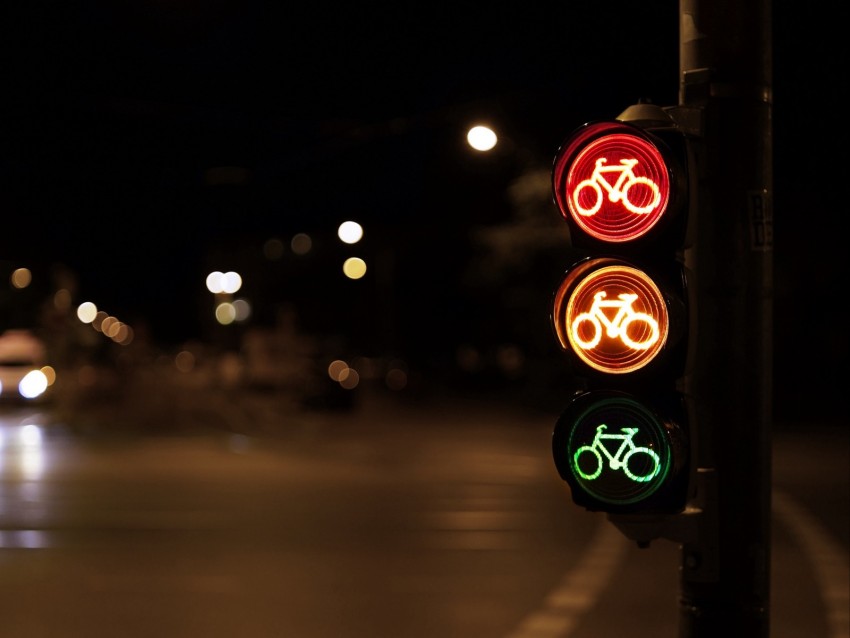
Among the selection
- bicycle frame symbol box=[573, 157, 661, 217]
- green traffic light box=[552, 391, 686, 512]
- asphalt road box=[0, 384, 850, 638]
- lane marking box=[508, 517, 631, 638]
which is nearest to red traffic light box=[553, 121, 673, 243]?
bicycle frame symbol box=[573, 157, 661, 217]

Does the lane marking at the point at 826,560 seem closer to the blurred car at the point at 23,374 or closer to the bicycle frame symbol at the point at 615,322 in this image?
the bicycle frame symbol at the point at 615,322

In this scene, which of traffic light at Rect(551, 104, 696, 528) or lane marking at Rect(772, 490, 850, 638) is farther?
lane marking at Rect(772, 490, 850, 638)

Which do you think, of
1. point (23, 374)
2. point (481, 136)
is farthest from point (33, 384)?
point (481, 136)

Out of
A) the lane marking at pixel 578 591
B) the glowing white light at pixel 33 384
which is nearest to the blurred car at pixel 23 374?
the glowing white light at pixel 33 384

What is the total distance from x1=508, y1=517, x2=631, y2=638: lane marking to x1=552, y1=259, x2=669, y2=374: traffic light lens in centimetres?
502

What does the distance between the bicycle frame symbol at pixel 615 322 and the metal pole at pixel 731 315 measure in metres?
0.29

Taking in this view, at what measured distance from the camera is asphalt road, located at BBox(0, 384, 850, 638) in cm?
998

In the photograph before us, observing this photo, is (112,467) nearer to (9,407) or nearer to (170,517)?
(170,517)

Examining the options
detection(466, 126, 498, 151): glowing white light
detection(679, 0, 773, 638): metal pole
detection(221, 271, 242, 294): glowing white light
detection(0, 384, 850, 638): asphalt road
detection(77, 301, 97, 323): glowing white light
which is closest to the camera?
detection(679, 0, 773, 638): metal pole

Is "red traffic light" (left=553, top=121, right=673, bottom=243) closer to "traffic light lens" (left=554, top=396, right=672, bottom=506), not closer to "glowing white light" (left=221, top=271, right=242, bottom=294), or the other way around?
"traffic light lens" (left=554, top=396, right=672, bottom=506)

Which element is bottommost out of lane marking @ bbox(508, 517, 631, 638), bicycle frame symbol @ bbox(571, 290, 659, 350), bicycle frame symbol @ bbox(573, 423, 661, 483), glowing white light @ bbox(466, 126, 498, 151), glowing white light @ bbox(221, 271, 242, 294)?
bicycle frame symbol @ bbox(573, 423, 661, 483)

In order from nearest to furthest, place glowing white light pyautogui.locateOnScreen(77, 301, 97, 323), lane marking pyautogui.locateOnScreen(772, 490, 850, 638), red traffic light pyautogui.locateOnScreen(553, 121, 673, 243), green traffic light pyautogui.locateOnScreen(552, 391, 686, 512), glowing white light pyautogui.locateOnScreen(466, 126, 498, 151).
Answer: green traffic light pyautogui.locateOnScreen(552, 391, 686, 512), red traffic light pyautogui.locateOnScreen(553, 121, 673, 243), lane marking pyautogui.locateOnScreen(772, 490, 850, 638), glowing white light pyautogui.locateOnScreen(466, 126, 498, 151), glowing white light pyautogui.locateOnScreen(77, 301, 97, 323)

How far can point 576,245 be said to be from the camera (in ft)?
12.9

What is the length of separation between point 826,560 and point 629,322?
32.5 feet
